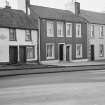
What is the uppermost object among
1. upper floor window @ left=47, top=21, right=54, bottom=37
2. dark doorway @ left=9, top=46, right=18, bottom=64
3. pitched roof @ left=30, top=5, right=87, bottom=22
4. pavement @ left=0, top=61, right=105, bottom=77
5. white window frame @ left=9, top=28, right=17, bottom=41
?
pitched roof @ left=30, top=5, right=87, bottom=22

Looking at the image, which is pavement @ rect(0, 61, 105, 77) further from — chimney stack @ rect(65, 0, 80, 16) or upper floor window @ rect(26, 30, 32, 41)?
chimney stack @ rect(65, 0, 80, 16)

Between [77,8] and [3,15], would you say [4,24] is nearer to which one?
[3,15]

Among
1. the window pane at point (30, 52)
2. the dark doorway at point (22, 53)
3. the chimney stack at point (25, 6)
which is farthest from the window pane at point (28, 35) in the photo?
the chimney stack at point (25, 6)

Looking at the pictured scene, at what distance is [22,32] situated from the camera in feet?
95.0

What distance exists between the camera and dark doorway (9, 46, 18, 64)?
2762cm

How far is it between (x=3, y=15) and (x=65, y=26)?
9473 millimetres

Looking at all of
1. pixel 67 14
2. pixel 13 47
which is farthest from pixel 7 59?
pixel 67 14

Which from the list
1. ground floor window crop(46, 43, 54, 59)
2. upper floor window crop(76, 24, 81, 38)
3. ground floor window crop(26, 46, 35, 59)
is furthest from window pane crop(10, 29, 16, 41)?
upper floor window crop(76, 24, 81, 38)

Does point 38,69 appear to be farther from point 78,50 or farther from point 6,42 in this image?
point 78,50

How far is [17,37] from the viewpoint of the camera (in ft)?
92.7

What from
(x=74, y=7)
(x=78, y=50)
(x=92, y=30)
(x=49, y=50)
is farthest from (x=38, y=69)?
(x=92, y=30)

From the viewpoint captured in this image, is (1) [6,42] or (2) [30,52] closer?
(1) [6,42]

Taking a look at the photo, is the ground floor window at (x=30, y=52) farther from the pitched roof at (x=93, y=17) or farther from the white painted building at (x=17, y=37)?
the pitched roof at (x=93, y=17)

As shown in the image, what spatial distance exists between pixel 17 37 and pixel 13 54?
2.17 meters
